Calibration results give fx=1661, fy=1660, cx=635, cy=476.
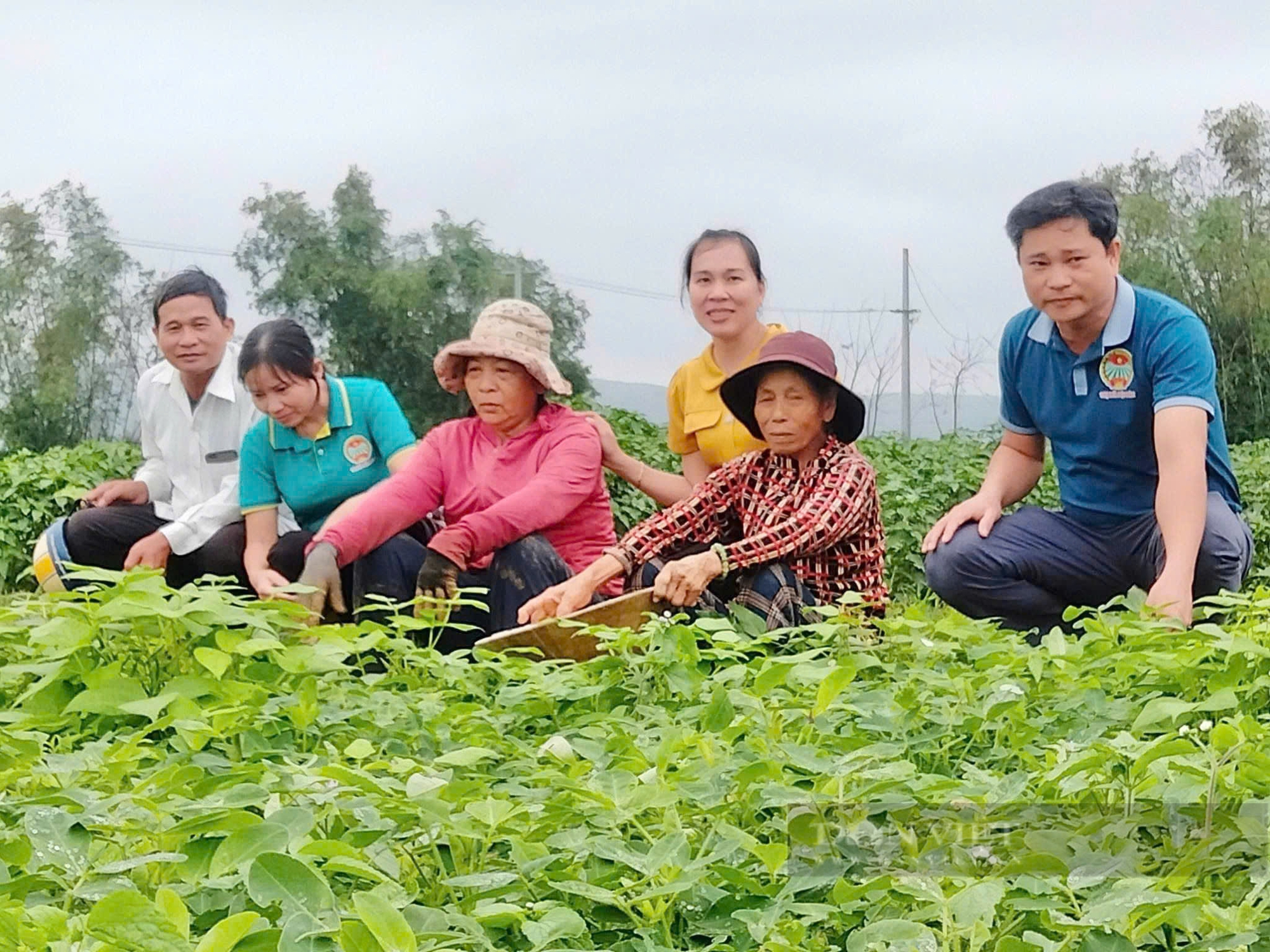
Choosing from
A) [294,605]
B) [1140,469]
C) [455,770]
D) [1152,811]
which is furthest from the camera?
[1140,469]

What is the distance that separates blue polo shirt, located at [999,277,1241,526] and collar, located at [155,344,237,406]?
2.23 metres

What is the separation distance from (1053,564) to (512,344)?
140 cm

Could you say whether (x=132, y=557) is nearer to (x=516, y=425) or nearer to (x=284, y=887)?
(x=516, y=425)

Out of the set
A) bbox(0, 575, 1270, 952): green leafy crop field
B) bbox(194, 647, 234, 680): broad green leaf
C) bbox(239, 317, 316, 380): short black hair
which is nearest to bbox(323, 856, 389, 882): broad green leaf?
bbox(0, 575, 1270, 952): green leafy crop field

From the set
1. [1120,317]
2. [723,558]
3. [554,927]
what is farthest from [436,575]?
[554,927]

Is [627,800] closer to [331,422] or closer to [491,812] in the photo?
[491,812]

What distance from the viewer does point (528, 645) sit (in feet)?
11.1

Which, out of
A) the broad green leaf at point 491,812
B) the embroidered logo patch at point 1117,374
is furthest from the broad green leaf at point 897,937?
the embroidered logo patch at point 1117,374

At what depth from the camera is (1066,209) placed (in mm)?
3684

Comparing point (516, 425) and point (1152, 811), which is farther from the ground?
point (516, 425)

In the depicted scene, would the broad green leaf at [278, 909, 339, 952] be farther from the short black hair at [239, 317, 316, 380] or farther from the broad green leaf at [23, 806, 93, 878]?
the short black hair at [239, 317, 316, 380]

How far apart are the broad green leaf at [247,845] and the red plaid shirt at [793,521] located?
212cm

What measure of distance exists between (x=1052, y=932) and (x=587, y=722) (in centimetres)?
110

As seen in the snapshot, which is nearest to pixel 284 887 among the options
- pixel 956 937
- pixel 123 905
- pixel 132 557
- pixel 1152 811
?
pixel 123 905
